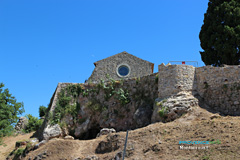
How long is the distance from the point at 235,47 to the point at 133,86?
301 inches

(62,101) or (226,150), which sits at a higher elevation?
(62,101)

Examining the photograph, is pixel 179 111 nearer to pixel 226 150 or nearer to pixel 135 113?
pixel 135 113

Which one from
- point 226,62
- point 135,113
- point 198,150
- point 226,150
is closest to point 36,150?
point 135,113

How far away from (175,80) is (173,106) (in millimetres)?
1718

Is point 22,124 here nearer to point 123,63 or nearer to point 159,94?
point 123,63

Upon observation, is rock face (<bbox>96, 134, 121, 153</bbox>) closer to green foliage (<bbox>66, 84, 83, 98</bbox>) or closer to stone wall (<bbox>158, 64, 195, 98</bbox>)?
stone wall (<bbox>158, 64, 195, 98</bbox>)

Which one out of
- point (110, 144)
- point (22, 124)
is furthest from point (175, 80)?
point (22, 124)

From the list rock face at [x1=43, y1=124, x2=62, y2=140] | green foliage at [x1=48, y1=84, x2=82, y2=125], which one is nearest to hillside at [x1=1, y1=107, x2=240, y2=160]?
rock face at [x1=43, y1=124, x2=62, y2=140]

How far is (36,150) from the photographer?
59.8 ft

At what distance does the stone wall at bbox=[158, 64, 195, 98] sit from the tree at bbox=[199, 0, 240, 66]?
4230 mm

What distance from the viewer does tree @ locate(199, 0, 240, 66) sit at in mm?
20141

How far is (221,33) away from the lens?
2067 centimetres

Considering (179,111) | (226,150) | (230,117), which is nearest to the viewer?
(226,150)

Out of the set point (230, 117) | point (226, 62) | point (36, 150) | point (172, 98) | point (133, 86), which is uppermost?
point (226, 62)
